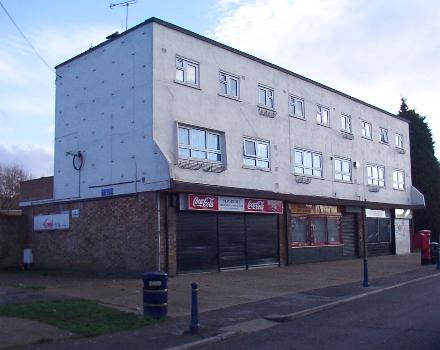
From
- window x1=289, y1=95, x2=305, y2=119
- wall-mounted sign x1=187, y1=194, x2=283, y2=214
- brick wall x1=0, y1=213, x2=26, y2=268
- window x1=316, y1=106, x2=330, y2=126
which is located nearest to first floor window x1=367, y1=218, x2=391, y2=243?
window x1=316, y1=106, x2=330, y2=126

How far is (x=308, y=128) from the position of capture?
2898 centimetres

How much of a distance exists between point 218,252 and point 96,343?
532 inches

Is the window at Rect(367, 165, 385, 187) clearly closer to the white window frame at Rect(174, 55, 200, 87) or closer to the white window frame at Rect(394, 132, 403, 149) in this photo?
the white window frame at Rect(394, 132, 403, 149)

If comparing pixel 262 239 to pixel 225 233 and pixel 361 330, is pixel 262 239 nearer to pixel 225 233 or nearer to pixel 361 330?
pixel 225 233

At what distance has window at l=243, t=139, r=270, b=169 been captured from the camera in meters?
24.3

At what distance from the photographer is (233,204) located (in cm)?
2297

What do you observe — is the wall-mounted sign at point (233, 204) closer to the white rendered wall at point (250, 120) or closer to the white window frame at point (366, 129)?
the white rendered wall at point (250, 120)

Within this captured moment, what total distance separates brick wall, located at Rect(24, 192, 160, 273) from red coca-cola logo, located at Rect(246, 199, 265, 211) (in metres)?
5.21

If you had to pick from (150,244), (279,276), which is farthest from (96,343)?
(279,276)

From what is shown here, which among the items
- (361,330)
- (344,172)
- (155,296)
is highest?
(344,172)

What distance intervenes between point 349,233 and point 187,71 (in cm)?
1532

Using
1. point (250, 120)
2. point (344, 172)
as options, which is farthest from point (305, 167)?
point (250, 120)

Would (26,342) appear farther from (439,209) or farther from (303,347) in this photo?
(439,209)

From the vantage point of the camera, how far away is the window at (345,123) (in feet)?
106
